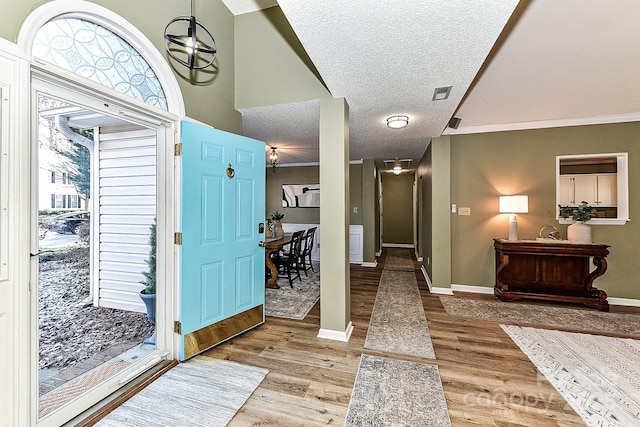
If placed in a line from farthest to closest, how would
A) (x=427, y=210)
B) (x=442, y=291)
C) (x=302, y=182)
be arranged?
1. (x=302, y=182)
2. (x=427, y=210)
3. (x=442, y=291)

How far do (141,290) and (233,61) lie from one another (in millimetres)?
2753

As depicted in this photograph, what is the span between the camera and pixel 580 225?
3385mm

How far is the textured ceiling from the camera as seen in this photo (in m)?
1.44

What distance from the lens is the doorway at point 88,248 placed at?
1.61 m

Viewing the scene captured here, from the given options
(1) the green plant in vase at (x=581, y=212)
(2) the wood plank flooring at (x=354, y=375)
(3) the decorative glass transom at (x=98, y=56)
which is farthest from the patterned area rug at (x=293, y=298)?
(1) the green plant in vase at (x=581, y=212)

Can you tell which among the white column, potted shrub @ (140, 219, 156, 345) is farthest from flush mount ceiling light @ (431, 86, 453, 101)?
potted shrub @ (140, 219, 156, 345)

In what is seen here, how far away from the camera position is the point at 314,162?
253 inches

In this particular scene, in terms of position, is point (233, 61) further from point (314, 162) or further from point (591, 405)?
point (591, 405)

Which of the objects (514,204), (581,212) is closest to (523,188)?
(514,204)

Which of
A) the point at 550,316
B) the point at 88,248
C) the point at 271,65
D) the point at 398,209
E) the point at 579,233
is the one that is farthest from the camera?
the point at 398,209

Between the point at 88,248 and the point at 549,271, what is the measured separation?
5.69 m

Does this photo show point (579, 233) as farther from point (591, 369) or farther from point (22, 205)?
point (22, 205)

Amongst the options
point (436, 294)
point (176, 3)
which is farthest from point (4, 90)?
point (436, 294)

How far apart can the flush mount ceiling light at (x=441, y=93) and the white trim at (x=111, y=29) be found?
2.30 m
